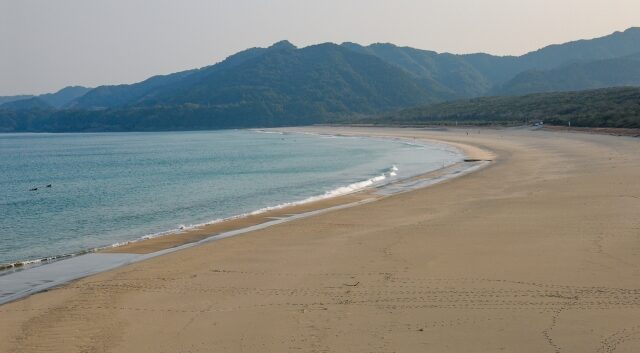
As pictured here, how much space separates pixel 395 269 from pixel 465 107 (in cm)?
9959

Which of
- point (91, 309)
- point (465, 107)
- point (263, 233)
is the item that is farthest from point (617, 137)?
point (465, 107)

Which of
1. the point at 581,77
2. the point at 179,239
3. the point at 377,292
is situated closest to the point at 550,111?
the point at 179,239

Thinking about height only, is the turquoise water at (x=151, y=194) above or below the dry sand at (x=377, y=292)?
below

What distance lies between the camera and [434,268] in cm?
1051

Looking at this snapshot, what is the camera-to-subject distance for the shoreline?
463 inches

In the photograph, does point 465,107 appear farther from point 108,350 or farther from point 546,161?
point 108,350

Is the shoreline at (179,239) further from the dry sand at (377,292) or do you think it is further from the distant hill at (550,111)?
the distant hill at (550,111)

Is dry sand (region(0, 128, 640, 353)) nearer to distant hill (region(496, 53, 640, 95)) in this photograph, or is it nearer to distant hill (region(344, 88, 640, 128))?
distant hill (region(344, 88, 640, 128))

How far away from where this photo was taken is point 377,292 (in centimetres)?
922

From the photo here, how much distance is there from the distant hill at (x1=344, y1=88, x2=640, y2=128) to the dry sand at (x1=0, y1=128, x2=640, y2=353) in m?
39.6

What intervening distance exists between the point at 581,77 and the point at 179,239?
16775 cm

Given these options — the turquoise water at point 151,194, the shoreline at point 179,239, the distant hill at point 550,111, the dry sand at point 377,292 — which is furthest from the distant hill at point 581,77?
the dry sand at point 377,292

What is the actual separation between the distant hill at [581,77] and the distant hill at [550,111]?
53.2 metres

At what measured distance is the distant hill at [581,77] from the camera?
156250 mm
